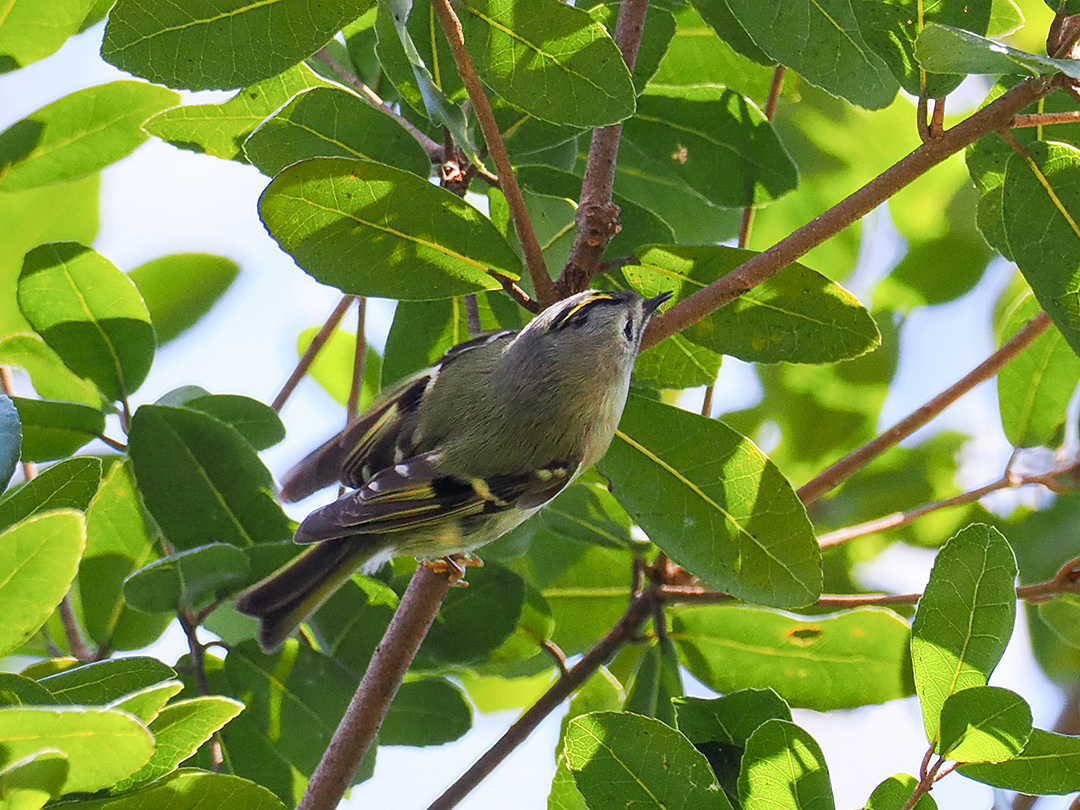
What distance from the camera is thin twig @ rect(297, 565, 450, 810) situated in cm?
116

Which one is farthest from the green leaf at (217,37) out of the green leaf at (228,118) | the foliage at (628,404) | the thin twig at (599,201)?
the thin twig at (599,201)

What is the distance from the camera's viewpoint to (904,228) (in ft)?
5.85

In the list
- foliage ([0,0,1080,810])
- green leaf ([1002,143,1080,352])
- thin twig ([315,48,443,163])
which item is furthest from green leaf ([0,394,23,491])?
green leaf ([1002,143,1080,352])

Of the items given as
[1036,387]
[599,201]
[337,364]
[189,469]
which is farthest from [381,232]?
[1036,387]

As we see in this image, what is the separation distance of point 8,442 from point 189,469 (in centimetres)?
21

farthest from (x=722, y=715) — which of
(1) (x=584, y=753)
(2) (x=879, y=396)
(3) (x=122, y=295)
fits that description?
(3) (x=122, y=295)

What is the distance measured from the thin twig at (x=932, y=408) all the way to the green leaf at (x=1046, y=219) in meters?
0.27

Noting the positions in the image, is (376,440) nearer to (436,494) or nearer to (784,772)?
(436,494)

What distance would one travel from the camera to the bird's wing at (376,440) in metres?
1.52

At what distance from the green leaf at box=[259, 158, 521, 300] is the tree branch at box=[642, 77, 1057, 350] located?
0.74 ft

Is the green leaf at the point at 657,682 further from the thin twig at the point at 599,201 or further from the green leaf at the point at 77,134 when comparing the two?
the green leaf at the point at 77,134

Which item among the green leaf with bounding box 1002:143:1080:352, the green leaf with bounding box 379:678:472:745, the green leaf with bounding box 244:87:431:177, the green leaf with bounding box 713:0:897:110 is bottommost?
the green leaf with bounding box 379:678:472:745

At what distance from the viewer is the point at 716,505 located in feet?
4.16

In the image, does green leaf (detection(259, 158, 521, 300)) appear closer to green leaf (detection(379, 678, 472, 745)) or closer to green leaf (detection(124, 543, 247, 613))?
green leaf (detection(124, 543, 247, 613))
